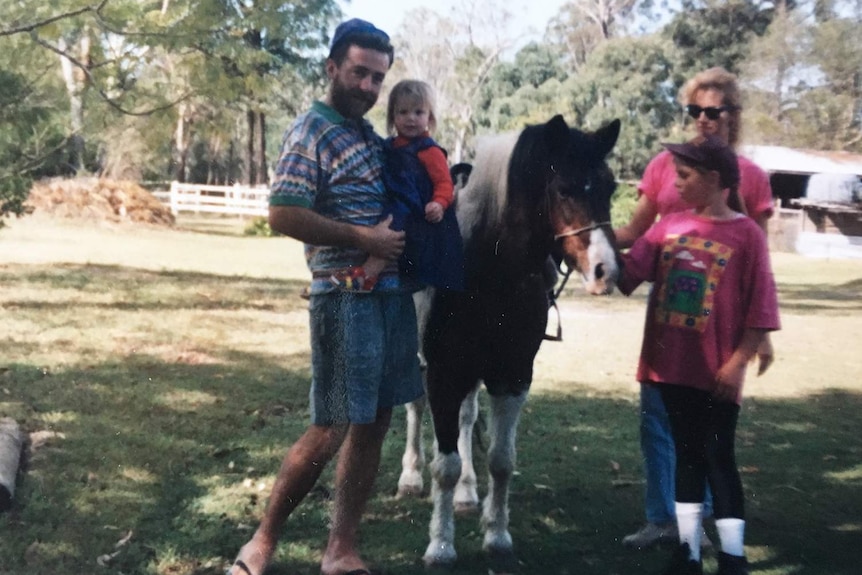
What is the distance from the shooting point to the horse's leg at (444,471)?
398 centimetres

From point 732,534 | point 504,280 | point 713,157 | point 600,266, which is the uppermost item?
point 713,157

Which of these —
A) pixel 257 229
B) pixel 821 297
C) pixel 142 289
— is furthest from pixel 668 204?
pixel 257 229

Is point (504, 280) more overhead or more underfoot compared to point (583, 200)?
more underfoot

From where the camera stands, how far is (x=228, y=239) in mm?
25562

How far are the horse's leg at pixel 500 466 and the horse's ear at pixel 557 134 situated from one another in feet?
4.10

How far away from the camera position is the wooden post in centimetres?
421

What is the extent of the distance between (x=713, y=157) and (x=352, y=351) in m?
1.60

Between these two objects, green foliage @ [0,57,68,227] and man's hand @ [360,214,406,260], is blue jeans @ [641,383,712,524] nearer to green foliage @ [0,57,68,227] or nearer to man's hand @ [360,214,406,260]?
man's hand @ [360,214,406,260]

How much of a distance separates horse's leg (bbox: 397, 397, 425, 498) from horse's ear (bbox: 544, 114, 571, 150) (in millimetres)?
1929

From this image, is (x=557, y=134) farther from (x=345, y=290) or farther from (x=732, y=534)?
(x=732, y=534)

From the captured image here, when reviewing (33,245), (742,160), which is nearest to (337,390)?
(742,160)

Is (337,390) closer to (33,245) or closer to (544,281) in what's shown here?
(544,281)

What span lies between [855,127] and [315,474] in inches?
1563

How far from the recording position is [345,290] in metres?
3.29
